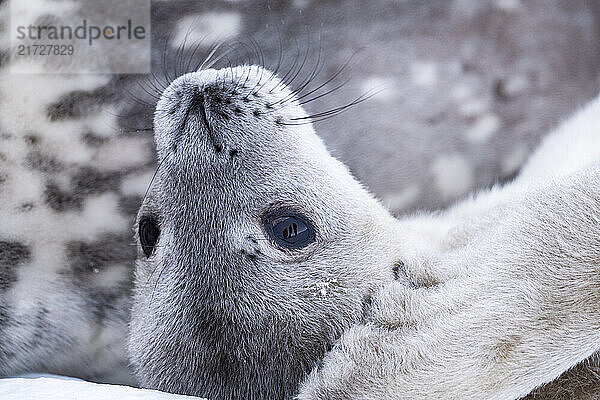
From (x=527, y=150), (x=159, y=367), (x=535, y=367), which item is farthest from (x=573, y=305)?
(x=527, y=150)

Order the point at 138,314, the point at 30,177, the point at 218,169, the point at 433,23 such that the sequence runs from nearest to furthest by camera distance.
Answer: the point at 218,169, the point at 138,314, the point at 30,177, the point at 433,23

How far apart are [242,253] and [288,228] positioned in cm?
6

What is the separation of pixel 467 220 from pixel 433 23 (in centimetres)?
35

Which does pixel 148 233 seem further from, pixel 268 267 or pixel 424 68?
pixel 424 68

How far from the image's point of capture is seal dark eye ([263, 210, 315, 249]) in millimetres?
1021

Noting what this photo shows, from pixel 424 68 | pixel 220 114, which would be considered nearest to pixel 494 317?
Result: pixel 220 114

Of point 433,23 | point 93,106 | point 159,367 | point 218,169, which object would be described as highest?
point 433,23

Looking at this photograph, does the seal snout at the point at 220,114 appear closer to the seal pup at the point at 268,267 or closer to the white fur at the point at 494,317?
the seal pup at the point at 268,267

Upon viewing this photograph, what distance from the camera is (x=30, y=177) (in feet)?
4.16

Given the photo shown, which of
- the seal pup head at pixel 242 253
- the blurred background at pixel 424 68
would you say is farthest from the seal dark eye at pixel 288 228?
the blurred background at pixel 424 68

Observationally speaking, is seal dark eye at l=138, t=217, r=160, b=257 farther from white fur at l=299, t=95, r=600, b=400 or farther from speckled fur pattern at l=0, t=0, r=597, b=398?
white fur at l=299, t=95, r=600, b=400

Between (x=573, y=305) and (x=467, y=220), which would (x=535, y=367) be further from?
(x=467, y=220)

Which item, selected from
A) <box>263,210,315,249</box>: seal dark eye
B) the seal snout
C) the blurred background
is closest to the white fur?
<box>263,210,315,249</box>: seal dark eye

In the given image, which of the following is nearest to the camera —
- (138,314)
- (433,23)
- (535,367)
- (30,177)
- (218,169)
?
(535,367)
